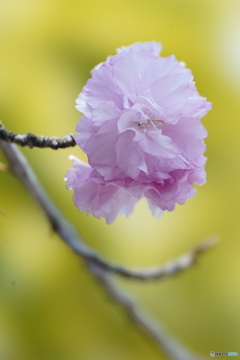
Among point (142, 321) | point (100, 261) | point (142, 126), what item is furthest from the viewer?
point (142, 321)

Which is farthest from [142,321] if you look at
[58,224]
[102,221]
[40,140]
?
[40,140]

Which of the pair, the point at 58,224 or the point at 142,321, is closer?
the point at 58,224

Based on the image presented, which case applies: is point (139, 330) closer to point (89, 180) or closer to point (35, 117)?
point (35, 117)

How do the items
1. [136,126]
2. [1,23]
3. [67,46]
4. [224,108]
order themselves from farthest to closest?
[224,108] < [67,46] < [1,23] < [136,126]

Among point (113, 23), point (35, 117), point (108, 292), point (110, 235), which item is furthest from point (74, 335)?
point (113, 23)

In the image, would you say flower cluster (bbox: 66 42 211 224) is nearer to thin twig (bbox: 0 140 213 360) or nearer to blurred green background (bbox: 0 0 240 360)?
thin twig (bbox: 0 140 213 360)

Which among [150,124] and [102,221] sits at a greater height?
[150,124]

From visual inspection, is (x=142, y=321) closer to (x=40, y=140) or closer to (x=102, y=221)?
(x=102, y=221)
